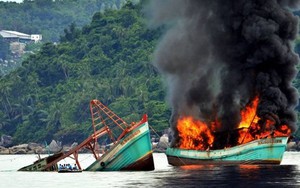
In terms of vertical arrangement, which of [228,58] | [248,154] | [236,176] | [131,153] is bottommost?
[236,176]

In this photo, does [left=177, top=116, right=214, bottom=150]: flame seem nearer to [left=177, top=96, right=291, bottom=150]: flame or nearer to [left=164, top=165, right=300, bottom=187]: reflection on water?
[left=177, top=96, right=291, bottom=150]: flame

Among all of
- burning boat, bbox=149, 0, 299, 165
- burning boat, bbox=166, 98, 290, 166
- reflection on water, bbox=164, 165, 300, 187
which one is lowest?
reflection on water, bbox=164, 165, 300, 187

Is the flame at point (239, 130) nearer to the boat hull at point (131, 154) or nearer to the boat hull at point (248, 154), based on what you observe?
the boat hull at point (248, 154)

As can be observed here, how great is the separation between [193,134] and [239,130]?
11.1 meters

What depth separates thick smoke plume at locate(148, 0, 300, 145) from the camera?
161 meters

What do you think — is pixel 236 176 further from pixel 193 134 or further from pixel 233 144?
pixel 193 134

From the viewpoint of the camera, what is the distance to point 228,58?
6673 inches

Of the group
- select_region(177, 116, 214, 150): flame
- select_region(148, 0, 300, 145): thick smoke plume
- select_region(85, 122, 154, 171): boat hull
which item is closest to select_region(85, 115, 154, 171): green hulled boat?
select_region(85, 122, 154, 171): boat hull

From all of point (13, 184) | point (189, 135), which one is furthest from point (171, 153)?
point (13, 184)

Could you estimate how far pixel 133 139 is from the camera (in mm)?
138625

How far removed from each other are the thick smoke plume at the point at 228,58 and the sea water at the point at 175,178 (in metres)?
14.2

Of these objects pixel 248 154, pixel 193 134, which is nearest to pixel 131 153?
pixel 248 154

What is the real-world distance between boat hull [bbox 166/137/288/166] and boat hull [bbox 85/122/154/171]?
53.2 ft

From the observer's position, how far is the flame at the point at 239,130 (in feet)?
514
